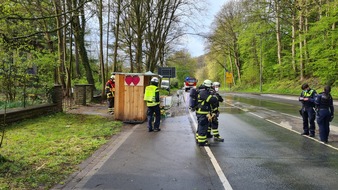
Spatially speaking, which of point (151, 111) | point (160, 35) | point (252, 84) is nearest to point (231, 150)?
point (151, 111)

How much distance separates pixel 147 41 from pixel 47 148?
26.3 m

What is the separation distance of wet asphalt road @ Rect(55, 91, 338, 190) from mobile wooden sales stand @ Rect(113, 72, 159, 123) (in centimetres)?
→ 257

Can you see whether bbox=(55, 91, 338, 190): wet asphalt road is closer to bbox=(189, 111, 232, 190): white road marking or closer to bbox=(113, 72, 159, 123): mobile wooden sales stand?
bbox=(189, 111, 232, 190): white road marking

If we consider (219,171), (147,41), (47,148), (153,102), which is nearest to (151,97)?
(153,102)

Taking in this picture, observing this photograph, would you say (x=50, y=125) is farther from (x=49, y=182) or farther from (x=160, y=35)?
(x=160, y=35)

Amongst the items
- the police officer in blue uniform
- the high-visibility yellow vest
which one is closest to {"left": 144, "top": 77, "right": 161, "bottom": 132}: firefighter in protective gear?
the high-visibility yellow vest

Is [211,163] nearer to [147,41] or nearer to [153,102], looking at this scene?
[153,102]

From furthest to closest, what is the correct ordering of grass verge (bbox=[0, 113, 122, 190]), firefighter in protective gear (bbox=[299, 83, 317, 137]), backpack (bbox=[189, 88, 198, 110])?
firefighter in protective gear (bbox=[299, 83, 317, 137]), backpack (bbox=[189, 88, 198, 110]), grass verge (bbox=[0, 113, 122, 190])

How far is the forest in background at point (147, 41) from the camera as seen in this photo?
1130cm

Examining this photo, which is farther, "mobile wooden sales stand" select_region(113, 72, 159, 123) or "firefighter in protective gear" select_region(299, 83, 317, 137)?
"mobile wooden sales stand" select_region(113, 72, 159, 123)

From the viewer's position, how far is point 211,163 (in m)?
6.85

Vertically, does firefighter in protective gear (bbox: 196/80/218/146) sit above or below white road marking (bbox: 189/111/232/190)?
above

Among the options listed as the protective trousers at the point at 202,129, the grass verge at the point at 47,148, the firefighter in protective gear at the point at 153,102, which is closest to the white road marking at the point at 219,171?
the protective trousers at the point at 202,129

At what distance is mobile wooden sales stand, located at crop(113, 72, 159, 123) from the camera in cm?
1307
